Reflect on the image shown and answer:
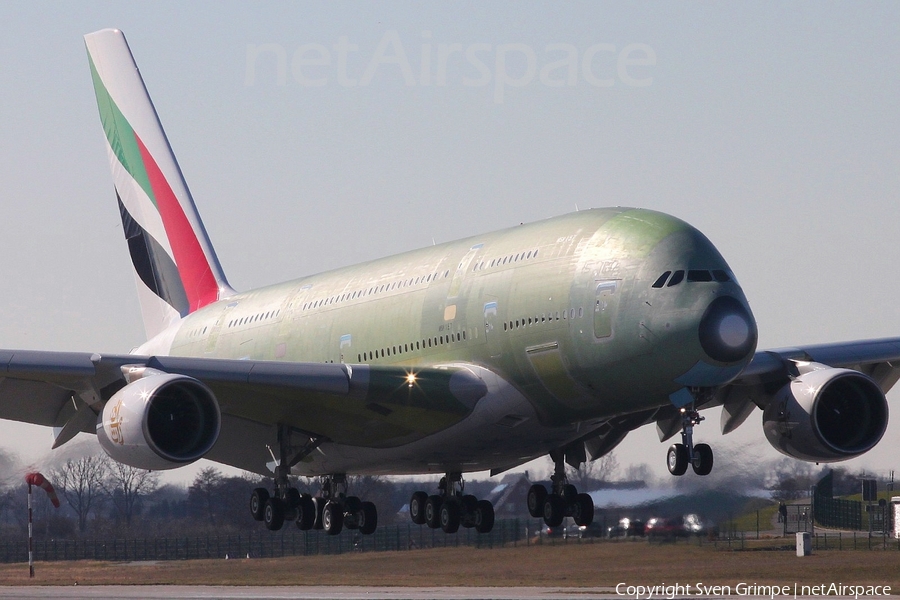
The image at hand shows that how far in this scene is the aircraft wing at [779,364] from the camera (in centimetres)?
2947

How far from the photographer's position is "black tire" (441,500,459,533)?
33.6 meters

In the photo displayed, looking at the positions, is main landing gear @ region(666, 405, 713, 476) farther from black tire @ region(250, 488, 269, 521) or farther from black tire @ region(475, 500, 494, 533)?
black tire @ region(250, 488, 269, 521)

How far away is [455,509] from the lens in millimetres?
33656

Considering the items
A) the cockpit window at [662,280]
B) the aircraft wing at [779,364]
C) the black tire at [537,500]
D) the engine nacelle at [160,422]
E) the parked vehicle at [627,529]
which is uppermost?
the cockpit window at [662,280]

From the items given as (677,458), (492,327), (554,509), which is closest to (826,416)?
(677,458)

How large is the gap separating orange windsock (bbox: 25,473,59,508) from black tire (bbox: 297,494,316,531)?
1630 cm

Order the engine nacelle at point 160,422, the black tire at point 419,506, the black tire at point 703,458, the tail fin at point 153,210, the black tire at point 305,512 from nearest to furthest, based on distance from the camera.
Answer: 1. the black tire at point 703,458
2. the engine nacelle at point 160,422
3. the black tire at point 305,512
4. the black tire at point 419,506
5. the tail fin at point 153,210

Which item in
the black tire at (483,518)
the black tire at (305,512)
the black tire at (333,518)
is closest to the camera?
the black tire at (305,512)

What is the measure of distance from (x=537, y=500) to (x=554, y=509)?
58 cm

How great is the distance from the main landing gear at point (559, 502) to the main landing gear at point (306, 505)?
13.2 ft

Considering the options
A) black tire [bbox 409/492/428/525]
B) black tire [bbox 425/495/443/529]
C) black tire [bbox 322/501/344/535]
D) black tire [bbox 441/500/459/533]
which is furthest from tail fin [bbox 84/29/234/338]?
black tire [bbox 441/500/459/533]

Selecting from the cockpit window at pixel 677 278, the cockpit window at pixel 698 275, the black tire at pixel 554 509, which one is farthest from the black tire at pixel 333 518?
the cockpit window at pixel 698 275

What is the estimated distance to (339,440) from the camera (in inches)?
1251

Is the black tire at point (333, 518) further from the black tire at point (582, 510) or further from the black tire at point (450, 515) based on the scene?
the black tire at point (582, 510)
